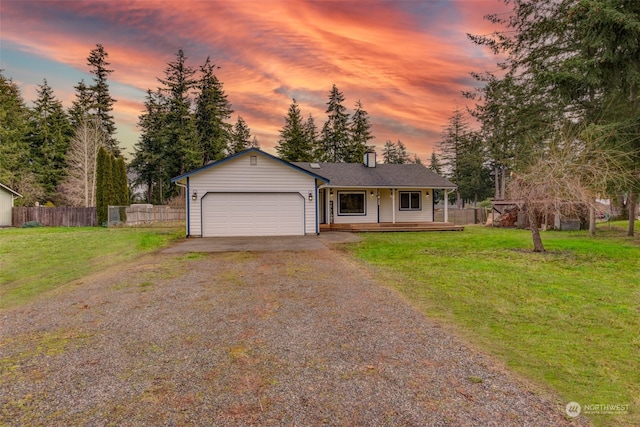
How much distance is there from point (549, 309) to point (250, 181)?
42.5ft

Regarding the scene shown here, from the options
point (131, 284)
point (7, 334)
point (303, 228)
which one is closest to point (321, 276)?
point (131, 284)

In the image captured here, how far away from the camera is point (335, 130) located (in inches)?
1537

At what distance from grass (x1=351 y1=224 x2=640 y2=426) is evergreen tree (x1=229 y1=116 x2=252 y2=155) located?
36357 mm

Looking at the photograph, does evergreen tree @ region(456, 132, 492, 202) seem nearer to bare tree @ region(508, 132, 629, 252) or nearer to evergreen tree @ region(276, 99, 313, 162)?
evergreen tree @ region(276, 99, 313, 162)

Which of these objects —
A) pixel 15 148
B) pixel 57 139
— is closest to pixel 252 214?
pixel 15 148

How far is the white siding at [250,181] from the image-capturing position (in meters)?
15.2

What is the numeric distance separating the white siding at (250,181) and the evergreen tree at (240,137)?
90.2 ft

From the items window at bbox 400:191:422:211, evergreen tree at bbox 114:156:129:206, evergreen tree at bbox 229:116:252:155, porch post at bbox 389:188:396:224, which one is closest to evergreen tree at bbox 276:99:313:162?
evergreen tree at bbox 229:116:252:155

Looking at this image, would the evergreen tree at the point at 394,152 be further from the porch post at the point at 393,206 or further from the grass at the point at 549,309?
the grass at the point at 549,309

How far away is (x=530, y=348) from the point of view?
347 cm

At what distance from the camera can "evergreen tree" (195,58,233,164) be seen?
36844 millimetres

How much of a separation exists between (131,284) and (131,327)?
8.79 feet

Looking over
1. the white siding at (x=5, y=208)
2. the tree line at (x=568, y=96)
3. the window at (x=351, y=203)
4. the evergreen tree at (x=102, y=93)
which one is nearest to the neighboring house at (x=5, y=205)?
the white siding at (x=5, y=208)

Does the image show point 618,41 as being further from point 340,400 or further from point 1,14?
point 1,14
